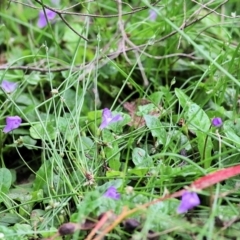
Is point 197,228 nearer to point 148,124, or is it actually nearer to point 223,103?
point 148,124

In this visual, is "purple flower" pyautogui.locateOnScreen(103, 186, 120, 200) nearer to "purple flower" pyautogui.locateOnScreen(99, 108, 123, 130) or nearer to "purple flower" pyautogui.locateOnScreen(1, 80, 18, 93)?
"purple flower" pyautogui.locateOnScreen(99, 108, 123, 130)

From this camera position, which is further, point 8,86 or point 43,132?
point 8,86

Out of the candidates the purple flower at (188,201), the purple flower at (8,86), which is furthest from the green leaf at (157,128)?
the purple flower at (8,86)

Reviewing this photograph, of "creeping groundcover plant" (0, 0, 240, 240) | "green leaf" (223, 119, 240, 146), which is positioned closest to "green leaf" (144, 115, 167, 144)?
"creeping groundcover plant" (0, 0, 240, 240)

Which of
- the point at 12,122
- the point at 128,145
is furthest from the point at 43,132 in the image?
the point at 128,145

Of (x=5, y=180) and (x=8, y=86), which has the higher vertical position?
(x=8, y=86)

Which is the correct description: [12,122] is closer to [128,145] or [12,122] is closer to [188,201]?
[128,145]

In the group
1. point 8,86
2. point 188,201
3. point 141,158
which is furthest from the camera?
point 8,86
